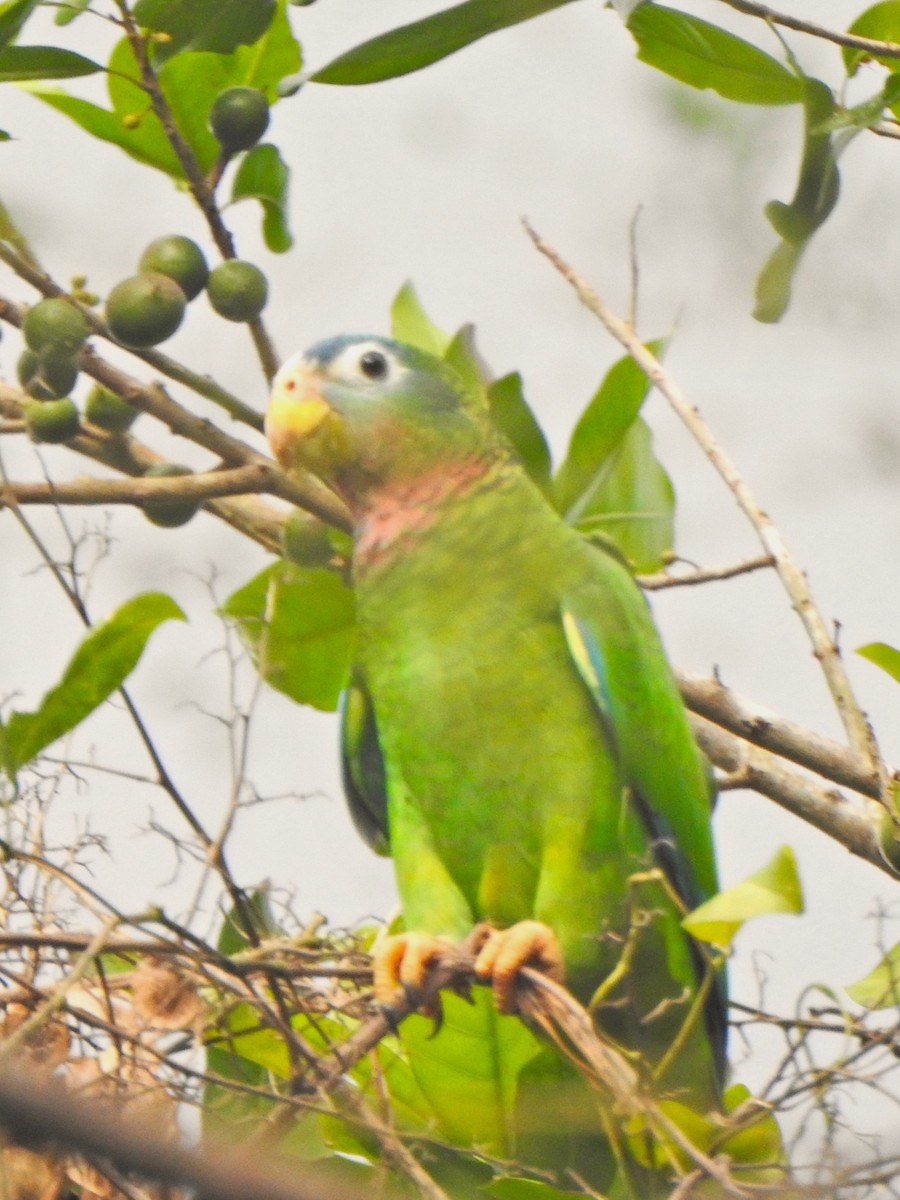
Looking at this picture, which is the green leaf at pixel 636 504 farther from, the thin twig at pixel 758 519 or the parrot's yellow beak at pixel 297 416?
the parrot's yellow beak at pixel 297 416

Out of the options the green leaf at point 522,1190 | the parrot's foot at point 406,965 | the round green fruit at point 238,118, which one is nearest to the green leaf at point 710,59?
the round green fruit at point 238,118

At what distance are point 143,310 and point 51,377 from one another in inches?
5.7

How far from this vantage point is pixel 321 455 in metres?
2.15

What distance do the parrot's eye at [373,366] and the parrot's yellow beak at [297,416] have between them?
9cm

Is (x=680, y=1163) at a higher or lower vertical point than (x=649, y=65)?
lower

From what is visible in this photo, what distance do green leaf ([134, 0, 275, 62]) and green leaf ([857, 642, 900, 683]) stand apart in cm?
104

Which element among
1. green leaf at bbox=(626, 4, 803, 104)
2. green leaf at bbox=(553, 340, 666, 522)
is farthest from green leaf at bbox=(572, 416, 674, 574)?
green leaf at bbox=(626, 4, 803, 104)

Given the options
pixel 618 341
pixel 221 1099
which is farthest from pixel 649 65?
pixel 221 1099

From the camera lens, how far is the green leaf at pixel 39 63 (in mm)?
1740

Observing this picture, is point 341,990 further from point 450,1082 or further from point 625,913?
point 625,913

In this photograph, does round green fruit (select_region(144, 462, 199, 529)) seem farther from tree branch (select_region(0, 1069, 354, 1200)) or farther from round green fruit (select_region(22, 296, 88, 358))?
tree branch (select_region(0, 1069, 354, 1200))

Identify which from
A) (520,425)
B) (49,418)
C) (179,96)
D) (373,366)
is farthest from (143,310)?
(520,425)

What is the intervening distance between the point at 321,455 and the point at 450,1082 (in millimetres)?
927

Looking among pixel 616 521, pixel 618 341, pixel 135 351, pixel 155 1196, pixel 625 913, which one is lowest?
pixel 155 1196
